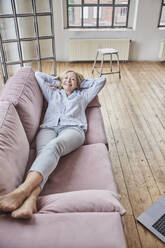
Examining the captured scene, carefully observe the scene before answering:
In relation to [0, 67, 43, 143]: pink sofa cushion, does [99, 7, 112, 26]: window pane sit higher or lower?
higher

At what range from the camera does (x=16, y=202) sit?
110 centimetres

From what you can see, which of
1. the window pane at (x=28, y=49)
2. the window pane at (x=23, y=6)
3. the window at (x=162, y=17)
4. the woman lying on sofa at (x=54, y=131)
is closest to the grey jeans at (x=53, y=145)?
the woman lying on sofa at (x=54, y=131)

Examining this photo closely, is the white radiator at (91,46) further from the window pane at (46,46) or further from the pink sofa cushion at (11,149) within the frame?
the pink sofa cushion at (11,149)

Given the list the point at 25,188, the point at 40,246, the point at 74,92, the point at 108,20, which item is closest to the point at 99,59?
the point at 108,20

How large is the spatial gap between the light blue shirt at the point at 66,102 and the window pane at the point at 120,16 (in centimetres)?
319

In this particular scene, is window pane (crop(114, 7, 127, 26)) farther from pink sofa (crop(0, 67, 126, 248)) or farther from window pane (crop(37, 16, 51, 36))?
pink sofa (crop(0, 67, 126, 248))

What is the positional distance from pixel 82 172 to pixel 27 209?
0.55 metres

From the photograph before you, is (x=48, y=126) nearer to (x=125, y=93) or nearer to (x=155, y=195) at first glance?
(x=155, y=195)

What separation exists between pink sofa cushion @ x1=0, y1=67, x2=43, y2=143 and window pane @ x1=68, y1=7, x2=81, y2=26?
315cm

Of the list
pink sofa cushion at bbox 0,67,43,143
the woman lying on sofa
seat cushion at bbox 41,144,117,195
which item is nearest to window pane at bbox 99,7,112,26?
the woman lying on sofa

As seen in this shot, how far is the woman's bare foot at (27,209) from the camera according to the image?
101cm

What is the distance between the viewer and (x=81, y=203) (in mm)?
1136

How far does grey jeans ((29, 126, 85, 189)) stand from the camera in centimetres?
139

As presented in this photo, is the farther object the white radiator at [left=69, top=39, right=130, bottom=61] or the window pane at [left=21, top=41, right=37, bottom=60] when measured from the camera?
the white radiator at [left=69, top=39, right=130, bottom=61]
